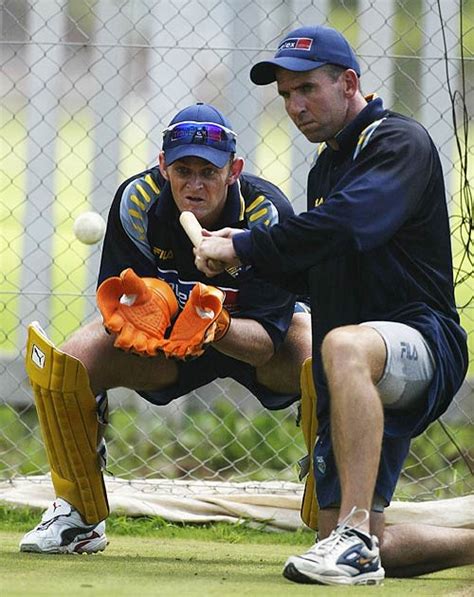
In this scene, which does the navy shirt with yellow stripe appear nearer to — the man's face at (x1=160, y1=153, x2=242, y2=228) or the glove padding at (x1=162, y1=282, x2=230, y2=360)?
the man's face at (x1=160, y1=153, x2=242, y2=228)

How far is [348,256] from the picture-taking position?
3.64 meters

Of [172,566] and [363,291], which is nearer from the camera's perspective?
[363,291]

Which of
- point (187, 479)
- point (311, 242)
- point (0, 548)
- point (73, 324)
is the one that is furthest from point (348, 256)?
point (73, 324)

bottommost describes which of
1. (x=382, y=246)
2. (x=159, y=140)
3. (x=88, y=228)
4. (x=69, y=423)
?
(x=69, y=423)

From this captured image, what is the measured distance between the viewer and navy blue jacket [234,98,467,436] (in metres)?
3.41

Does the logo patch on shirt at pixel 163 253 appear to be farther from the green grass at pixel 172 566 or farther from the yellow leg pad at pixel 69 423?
the green grass at pixel 172 566

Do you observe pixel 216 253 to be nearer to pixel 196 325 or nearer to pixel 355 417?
pixel 196 325

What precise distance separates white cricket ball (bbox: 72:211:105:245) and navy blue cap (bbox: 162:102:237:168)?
63.7 inches

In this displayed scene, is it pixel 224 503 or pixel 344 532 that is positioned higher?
pixel 344 532

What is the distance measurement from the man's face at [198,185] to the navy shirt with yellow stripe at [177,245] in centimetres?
6

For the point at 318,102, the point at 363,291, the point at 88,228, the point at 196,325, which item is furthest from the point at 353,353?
the point at 88,228

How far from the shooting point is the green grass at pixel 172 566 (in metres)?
3.10

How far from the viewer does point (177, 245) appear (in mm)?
4203

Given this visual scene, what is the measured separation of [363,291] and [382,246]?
5.4 inches
